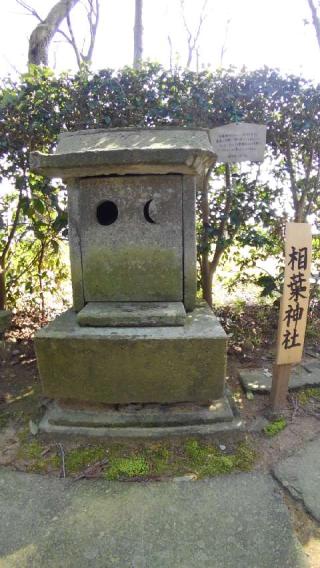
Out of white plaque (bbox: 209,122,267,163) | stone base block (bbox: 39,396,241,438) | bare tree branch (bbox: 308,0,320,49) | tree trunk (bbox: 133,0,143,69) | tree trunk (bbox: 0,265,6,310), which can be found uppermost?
tree trunk (bbox: 133,0,143,69)

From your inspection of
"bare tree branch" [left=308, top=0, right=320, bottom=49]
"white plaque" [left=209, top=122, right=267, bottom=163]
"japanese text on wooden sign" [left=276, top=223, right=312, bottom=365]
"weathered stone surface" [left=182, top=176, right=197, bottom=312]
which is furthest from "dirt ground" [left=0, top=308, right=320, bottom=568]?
"bare tree branch" [left=308, top=0, right=320, bottom=49]

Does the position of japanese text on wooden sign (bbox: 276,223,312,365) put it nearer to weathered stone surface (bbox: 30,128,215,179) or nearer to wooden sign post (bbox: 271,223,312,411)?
wooden sign post (bbox: 271,223,312,411)

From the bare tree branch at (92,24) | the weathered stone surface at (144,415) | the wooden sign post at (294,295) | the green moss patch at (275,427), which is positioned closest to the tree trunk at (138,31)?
the bare tree branch at (92,24)

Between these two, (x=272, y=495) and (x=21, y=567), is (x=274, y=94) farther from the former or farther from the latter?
(x=21, y=567)

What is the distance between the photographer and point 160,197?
2.50m

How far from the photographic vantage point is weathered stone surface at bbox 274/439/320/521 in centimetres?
186

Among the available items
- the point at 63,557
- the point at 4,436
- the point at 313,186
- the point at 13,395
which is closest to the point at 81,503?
the point at 63,557

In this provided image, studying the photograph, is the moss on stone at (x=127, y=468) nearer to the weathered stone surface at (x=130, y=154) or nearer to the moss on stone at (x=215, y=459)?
the moss on stone at (x=215, y=459)

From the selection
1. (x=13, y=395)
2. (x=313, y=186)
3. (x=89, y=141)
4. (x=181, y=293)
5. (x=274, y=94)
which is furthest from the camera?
(x=313, y=186)

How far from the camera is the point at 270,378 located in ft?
10.5

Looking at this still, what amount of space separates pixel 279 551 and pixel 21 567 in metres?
1.20

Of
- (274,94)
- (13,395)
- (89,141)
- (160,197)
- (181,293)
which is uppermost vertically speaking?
(274,94)

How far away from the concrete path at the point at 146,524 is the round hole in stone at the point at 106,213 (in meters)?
1.91

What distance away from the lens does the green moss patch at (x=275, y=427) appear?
244 cm
